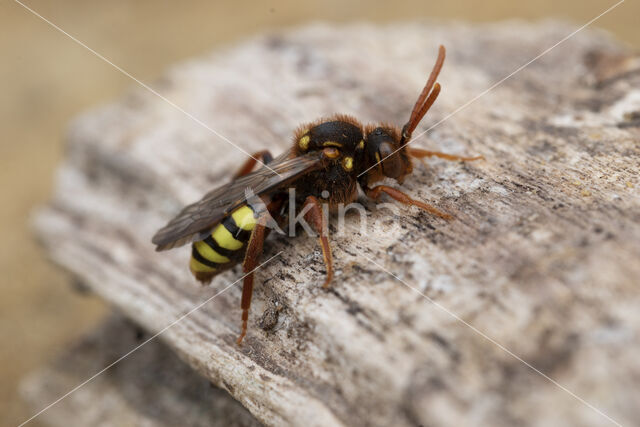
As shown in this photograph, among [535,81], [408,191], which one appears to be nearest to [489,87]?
[535,81]

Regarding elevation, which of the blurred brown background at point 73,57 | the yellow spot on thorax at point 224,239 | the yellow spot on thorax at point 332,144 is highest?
the yellow spot on thorax at point 332,144

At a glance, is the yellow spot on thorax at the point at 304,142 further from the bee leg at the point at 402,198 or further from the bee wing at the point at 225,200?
the bee leg at the point at 402,198

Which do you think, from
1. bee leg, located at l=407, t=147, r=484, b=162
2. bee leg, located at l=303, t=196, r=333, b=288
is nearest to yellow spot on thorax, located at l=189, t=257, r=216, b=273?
bee leg, located at l=303, t=196, r=333, b=288

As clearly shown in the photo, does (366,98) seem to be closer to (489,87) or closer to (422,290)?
(489,87)

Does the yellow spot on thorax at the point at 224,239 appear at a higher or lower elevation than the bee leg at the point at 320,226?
lower

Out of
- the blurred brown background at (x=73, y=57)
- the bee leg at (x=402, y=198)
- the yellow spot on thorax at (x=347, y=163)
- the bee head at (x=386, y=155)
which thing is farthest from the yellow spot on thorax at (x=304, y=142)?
the blurred brown background at (x=73, y=57)

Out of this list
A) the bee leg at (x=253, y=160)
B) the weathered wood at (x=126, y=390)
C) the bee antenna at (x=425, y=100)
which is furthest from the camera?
the bee leg at (x=253, y=160)

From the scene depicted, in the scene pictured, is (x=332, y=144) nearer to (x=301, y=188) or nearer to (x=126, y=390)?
(x=301, y=188)
